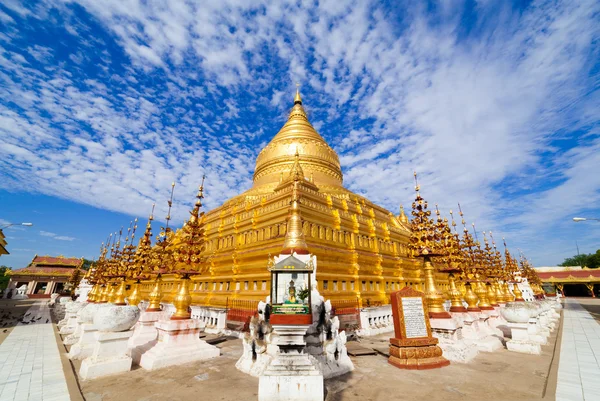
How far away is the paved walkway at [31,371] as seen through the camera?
6.28m

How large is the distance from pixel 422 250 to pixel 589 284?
6918 cm

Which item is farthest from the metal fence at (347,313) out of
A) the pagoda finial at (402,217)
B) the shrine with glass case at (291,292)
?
the pagoda finial at (402,217)

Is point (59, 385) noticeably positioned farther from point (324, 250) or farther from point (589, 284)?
point (589, 284)

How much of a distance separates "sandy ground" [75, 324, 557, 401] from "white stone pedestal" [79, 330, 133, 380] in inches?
13.4

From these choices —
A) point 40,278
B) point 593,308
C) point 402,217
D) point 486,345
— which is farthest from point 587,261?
point 40,278

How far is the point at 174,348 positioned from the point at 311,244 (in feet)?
34.7

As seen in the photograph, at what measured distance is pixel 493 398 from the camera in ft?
20.4

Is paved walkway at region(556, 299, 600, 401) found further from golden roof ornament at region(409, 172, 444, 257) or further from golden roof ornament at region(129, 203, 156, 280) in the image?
golden roof ornament at region(129, 203, 156, 280)

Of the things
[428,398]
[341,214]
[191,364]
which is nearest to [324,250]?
[341,214]

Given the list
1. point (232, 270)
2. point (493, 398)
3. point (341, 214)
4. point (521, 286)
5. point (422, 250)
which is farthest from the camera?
point (521, 286)

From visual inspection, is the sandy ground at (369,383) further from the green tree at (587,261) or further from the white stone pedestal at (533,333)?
the green tree at (587,261)

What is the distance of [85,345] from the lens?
9781 millimetres

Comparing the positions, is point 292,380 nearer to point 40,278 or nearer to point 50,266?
point 40,278

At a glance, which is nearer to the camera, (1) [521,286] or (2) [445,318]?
(2) [445,318]
